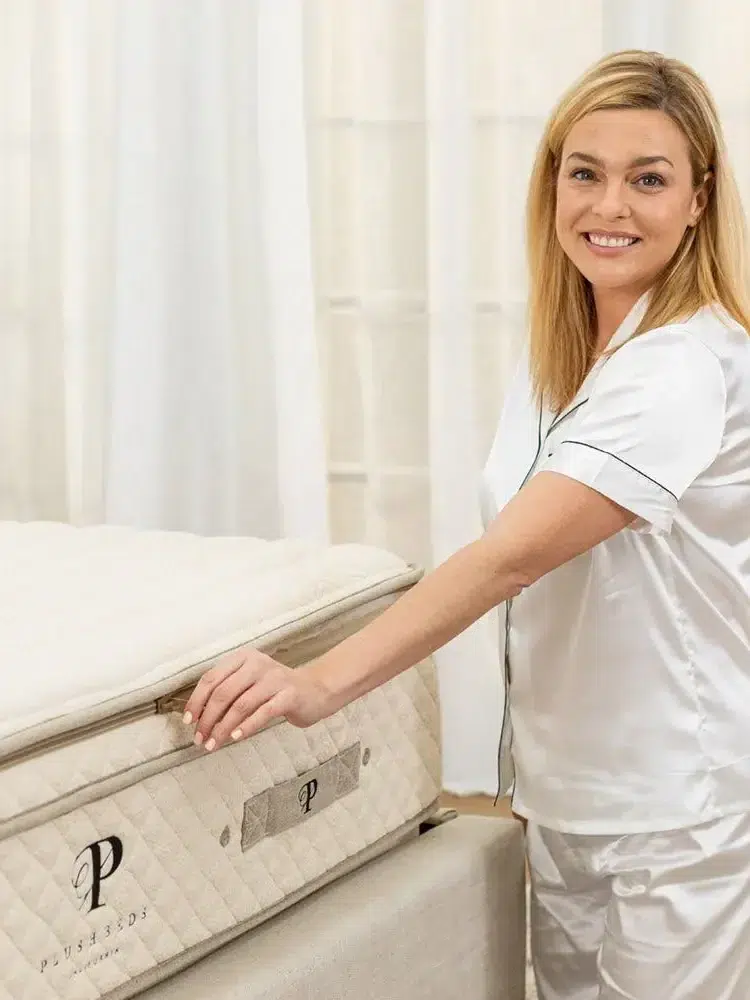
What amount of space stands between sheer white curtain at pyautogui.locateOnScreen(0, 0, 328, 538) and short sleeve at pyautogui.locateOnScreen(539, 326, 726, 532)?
1.50 meters

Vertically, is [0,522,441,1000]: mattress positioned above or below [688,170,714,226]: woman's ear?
below

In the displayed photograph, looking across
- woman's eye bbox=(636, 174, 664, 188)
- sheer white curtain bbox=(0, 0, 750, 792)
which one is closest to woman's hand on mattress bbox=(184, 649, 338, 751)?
woman's eye bbox=(636, 174, 664, 188)

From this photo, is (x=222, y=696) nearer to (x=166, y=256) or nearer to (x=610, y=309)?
(x=610, y=309)

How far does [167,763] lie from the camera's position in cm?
118

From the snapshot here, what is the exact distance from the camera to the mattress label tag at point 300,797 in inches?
50.8

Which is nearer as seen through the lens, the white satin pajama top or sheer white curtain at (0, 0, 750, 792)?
the white satin pajama top

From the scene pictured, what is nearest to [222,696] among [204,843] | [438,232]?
[204,843]

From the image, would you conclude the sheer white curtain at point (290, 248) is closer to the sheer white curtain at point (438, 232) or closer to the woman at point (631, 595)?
the sheer white curtain at point (438, 232)

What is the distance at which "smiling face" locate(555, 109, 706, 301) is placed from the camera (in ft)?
4.75

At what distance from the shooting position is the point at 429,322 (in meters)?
2.73

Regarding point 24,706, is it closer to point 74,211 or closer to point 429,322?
point 429,322

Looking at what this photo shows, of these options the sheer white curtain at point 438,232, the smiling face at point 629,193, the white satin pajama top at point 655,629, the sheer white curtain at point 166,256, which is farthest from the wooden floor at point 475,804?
the smiling face at point 629,193

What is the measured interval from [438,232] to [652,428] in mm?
1469

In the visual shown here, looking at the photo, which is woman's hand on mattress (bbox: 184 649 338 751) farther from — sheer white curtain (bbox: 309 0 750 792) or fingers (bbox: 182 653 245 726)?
sheer white curtain (bbox: 309 0 750 792)
